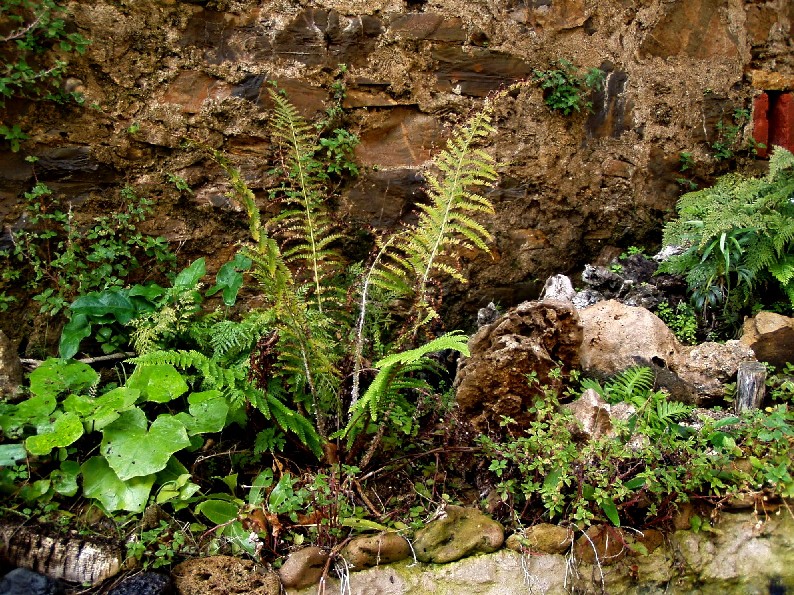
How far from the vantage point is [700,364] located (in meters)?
3.16

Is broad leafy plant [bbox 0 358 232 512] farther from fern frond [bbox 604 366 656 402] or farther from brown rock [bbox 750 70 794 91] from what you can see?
brown rock [bbox 750 70 794 91]

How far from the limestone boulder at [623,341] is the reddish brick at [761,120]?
179 centimetres

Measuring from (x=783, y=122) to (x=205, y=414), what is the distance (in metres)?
4.04

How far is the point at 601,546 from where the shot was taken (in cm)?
237

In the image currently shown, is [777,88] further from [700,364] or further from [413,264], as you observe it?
[413,264]

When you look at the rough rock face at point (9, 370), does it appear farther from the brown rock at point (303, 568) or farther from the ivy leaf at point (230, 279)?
the brown rock at point (303, 568)

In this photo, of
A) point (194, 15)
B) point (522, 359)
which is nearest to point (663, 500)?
point (522, 359)

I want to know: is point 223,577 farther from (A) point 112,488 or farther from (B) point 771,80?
(B) point 771,80

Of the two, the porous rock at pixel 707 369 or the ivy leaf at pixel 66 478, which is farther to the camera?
the porous rock at pixel 707 369

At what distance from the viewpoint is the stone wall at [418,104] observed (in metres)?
3.17

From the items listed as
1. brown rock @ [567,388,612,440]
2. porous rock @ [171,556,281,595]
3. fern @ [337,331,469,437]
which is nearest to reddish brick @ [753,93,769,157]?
brown rock @ [567,388,612,440]

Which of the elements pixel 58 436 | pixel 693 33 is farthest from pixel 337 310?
pixel 693 33

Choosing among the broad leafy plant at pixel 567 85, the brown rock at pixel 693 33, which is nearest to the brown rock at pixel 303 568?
the broad leafy plant at pixel 567 85

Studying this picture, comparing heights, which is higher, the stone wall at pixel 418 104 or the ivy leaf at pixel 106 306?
the stone wall at pixel 418 104
